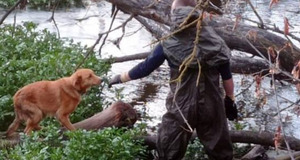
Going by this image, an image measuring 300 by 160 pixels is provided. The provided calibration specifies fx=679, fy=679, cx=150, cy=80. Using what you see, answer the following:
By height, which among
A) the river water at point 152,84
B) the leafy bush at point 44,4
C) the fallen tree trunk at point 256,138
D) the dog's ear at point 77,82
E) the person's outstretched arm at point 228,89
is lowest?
the leafy bush at point 44,4

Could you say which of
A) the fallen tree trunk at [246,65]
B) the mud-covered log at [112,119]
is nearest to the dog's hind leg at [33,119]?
the mud-covered log at [112,119]

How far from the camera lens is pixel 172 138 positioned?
6648 millimetres

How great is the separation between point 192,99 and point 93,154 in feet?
3.49

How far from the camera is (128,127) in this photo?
7.50m

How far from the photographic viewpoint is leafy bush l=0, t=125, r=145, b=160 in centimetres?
628

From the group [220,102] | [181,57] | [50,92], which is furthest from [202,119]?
[50,92]

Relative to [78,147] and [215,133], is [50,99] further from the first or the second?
[215,133]

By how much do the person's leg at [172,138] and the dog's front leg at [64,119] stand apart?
3.32 feet

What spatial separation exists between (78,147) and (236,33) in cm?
295

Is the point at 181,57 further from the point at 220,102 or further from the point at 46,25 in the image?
the point at 46,25

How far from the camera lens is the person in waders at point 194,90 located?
617 cm

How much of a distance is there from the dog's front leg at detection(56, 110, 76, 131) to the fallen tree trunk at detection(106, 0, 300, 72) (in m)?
1.75

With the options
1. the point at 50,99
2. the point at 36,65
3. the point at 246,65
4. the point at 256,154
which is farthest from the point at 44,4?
the point at 256,154

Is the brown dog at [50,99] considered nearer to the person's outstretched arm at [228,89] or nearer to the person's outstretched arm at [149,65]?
the person's outstretched arm at [149,65]
